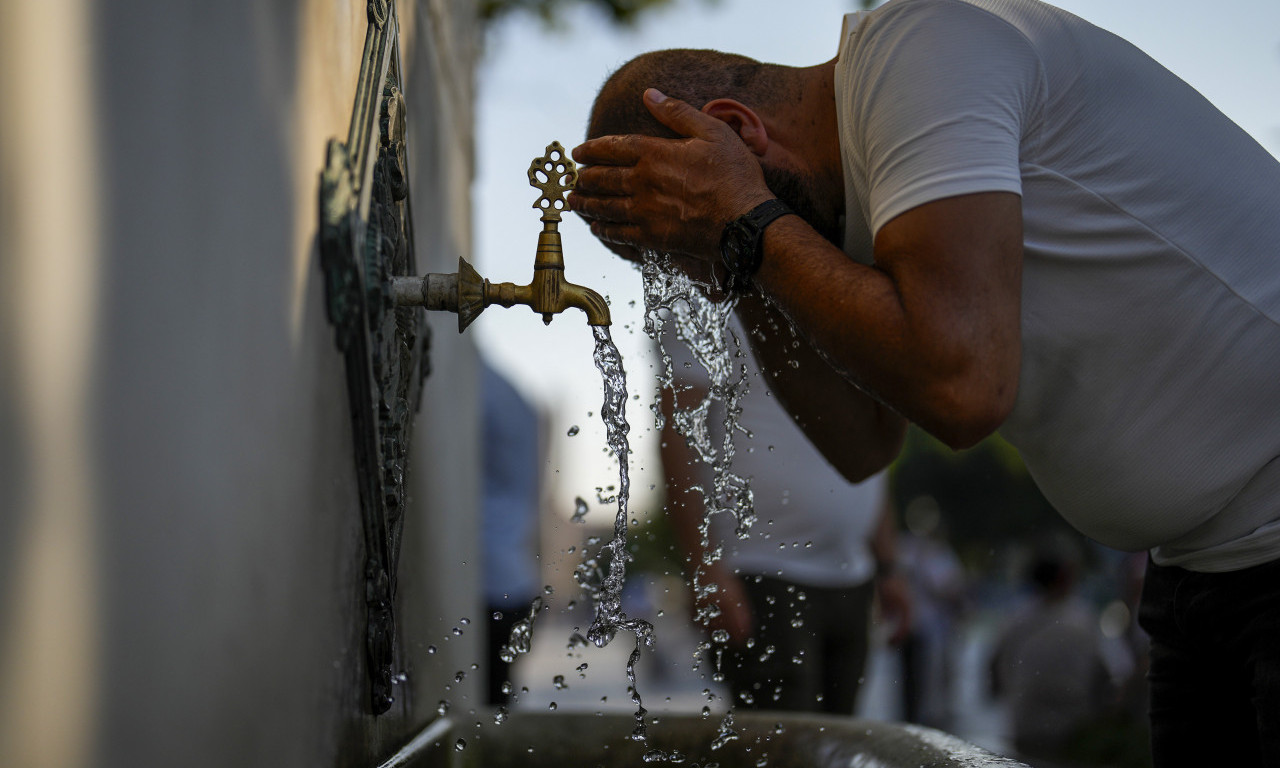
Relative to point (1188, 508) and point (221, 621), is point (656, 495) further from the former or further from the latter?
point (221, 621)

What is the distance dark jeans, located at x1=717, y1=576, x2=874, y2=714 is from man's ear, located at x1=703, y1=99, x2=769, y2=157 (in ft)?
4.58

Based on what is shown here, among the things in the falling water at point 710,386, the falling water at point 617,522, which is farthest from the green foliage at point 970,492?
the falling water at point 617,522

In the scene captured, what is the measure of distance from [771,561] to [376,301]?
1675mm

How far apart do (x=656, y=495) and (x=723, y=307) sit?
1293mm

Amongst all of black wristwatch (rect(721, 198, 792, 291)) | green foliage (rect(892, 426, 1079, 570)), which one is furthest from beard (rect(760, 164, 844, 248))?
green foliage (rect(892, 426, 1079, 570))

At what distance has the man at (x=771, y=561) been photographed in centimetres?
271

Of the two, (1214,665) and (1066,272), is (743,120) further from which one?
(1214,665)

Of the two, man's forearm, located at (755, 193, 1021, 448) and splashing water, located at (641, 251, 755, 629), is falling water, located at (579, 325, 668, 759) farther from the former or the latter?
man's forearm, located at (755, 193, 1021, 448)

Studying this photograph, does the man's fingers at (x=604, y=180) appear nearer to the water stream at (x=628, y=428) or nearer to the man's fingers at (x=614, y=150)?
the man's fingers at (x=614, y=150)

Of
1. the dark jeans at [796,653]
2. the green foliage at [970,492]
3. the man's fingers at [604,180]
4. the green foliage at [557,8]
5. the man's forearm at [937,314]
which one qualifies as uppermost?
the green foliage at [557,8]

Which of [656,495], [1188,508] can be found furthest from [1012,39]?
[656,495]

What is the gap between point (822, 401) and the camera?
6.39 feet

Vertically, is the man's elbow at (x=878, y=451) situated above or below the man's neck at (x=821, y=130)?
below

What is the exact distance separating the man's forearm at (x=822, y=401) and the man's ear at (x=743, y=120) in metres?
0.33
